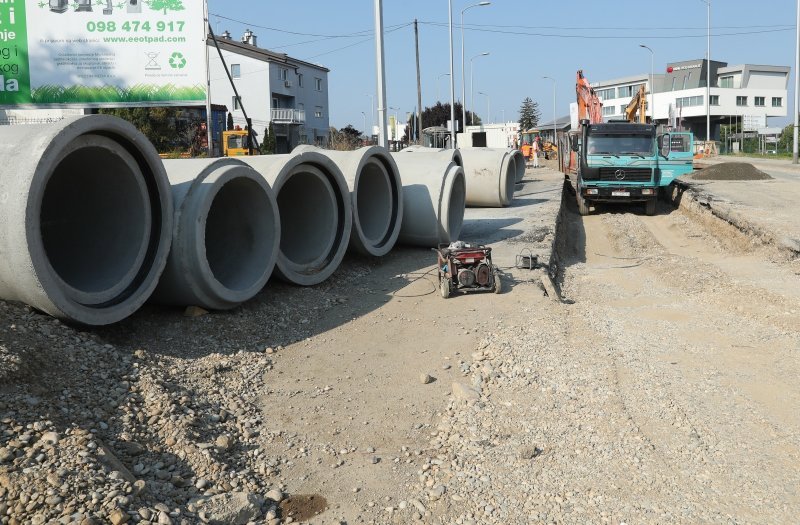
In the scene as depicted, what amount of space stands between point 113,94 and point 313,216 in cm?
1116

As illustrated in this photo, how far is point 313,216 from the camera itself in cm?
1094

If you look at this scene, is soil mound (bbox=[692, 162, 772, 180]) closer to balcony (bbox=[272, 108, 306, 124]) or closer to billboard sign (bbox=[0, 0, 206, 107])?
billboard sign (bbox=[0, 0, 206, 107])

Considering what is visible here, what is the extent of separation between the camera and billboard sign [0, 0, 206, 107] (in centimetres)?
1888

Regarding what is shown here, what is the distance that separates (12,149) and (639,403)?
5.33m

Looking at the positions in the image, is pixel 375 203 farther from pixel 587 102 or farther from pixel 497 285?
pixel 587 102

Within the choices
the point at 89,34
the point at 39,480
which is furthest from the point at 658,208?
the point at 39,480

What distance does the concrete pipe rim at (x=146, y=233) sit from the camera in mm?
6086

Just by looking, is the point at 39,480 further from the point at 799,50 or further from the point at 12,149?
the point at 799,50

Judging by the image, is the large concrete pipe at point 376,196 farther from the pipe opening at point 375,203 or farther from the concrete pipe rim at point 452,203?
the concrete pipe rim at point 452,203

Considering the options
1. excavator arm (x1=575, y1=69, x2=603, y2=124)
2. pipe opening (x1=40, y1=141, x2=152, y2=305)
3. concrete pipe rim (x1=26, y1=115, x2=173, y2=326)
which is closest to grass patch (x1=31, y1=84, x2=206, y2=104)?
pipe opening (x1=40, y1=141, x2=152, y2=305)

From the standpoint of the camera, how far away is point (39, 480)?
4.09m

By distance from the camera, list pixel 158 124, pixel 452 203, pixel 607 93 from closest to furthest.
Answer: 1. pixel 452 203
2. pixel 158 124
3. pixel 607 93

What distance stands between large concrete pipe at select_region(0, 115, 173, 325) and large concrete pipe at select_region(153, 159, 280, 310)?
9.3 inches

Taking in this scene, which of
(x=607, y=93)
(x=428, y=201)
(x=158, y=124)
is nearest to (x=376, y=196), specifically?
(x=428, y=201)
